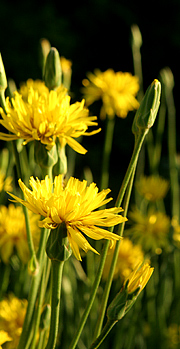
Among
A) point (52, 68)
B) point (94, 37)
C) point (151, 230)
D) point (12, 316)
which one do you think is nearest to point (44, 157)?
point (52, 68)

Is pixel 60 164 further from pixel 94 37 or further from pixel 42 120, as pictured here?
pixel 94 37

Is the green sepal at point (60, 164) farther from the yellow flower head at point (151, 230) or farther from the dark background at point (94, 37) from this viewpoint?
the dark background at point (94, 37)

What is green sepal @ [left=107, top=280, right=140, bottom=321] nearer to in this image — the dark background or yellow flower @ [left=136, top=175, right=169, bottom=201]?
yellow flower @ [left=136, top=175, right=169, bottom=201]

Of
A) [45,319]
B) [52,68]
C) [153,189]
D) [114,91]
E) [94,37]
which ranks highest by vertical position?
[94,37]

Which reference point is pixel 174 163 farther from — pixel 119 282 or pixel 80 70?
pixel 80 70

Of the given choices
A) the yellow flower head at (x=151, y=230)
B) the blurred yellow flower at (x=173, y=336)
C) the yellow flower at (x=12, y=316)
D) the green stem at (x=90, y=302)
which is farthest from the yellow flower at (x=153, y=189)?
the green stem at (x=90, y=302)
